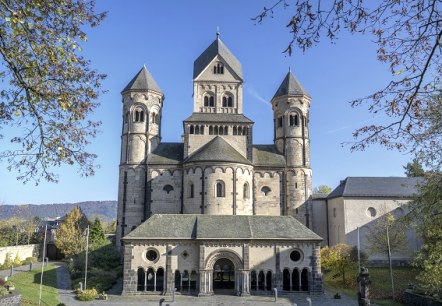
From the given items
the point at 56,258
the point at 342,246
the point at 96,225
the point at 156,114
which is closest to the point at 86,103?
the point at 342,246

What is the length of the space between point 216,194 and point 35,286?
64.0 ft

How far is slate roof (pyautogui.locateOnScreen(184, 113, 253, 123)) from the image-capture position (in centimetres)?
4891

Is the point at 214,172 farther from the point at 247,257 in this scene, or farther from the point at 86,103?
the point at 86,103

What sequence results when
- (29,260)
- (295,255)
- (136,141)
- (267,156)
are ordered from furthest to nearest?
(29,260) → (267,156) → (136,141) → (295,255)

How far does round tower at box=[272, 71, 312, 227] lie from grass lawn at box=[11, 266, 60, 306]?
26739mm

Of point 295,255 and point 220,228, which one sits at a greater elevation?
point 220,228

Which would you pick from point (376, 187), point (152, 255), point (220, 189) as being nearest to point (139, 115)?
point (220, 189)

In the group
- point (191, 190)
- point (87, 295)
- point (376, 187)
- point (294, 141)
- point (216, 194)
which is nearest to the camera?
point (87, 295)

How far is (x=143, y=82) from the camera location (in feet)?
167

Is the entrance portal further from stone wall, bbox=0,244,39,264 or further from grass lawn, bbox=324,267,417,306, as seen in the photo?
stone wall, bbox=0,244,39,264

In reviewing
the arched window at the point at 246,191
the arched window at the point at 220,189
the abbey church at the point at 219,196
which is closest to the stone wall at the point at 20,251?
the abbey church at the point at 219,196

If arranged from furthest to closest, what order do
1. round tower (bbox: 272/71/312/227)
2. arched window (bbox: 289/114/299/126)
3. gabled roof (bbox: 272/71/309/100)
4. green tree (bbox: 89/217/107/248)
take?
gabled roof (bbox: 272/71/309/100)
arched window (bbox: 289/114/299/126)
green tree (bbox: 89/217/107/248)
round tower (bbox: 272/71/312/227)

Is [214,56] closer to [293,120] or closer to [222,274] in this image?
[293,120]

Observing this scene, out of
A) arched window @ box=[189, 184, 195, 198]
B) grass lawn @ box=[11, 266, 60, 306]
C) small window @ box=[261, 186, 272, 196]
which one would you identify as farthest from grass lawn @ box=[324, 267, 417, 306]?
grass lawn @ box=[11, 266, 60, 306]
